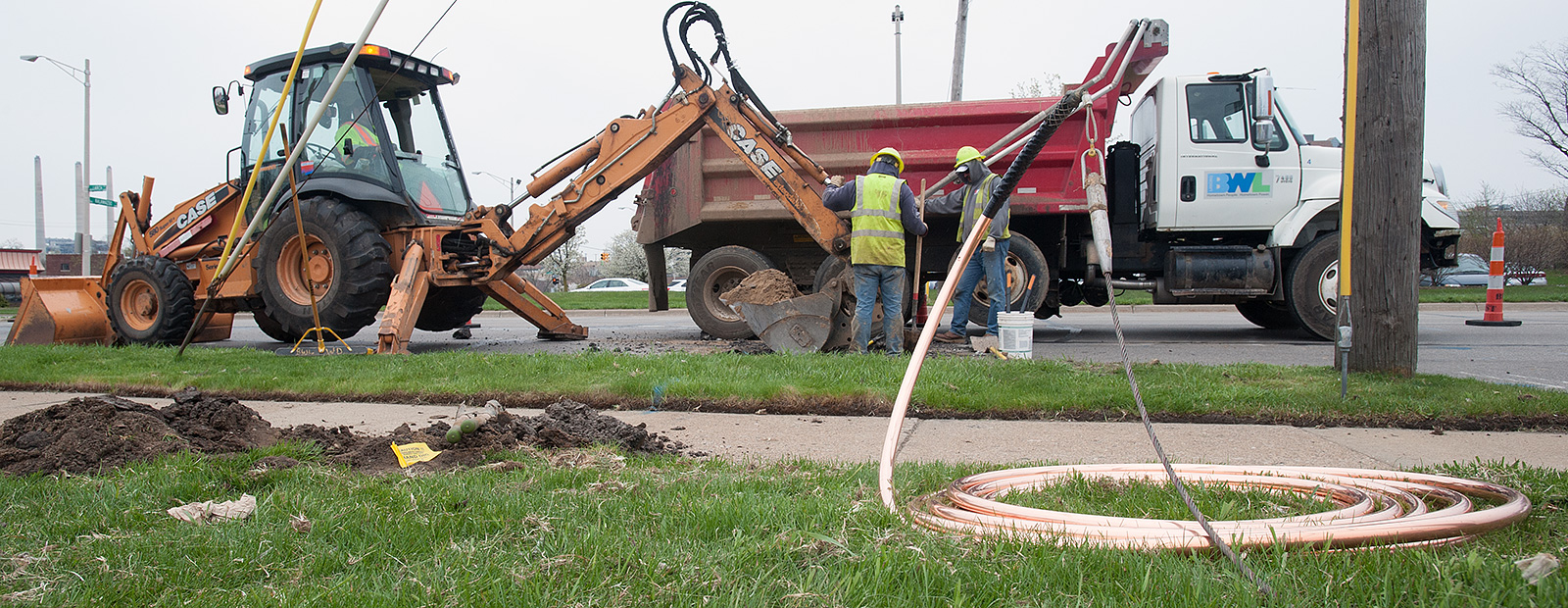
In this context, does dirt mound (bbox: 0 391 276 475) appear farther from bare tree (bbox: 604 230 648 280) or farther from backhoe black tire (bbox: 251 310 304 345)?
bare tree (bbox: 604 230 648 280)

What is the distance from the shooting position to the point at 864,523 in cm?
231

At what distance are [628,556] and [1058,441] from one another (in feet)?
7.86

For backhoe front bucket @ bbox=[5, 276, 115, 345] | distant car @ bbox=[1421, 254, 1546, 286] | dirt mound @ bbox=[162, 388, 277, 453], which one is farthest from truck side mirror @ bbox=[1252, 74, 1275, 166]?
distant car @ bbox=[1421, 254, 1546, 286]

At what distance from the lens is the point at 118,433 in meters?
3.40

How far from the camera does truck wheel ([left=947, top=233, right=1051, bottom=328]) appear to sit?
29.1ft

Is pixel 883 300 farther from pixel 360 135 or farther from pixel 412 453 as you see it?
pixel 360 135

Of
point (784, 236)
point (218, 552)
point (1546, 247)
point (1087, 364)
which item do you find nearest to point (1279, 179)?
point (1087, 364)

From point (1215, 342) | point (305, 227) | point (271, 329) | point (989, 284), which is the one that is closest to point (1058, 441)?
point (989, 284)

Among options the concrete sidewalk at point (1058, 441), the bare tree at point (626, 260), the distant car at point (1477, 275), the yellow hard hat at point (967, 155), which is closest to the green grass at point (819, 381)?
the concrete sidewalk at point (1058, 441)

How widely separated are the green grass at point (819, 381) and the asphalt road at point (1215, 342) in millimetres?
799

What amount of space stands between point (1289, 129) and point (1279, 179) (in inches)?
20.2

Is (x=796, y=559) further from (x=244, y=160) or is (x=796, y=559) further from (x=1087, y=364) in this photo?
(x=244, y=160)

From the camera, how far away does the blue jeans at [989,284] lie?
788cm

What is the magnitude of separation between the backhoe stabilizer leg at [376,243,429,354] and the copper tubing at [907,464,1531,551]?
6.27 metres
